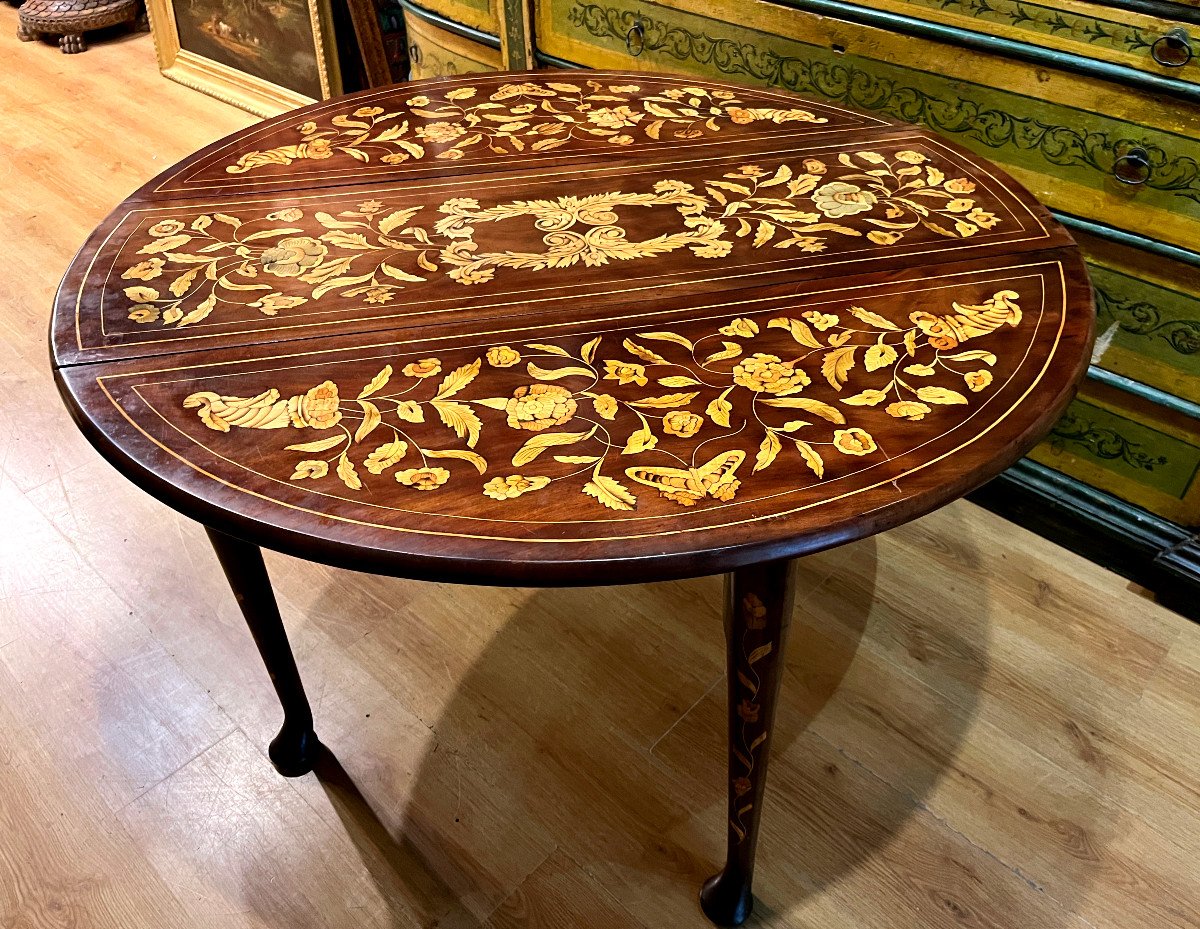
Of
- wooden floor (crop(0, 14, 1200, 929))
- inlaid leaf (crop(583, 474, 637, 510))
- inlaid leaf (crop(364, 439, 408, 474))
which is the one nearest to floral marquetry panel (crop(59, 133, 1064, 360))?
inlaid leaf (crop(364, 439, 408, 474))

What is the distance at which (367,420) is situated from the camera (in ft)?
3.15

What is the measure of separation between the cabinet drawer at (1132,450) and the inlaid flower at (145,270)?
1.47m

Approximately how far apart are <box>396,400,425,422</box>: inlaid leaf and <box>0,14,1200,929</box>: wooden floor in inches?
29.2

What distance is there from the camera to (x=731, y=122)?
154cm

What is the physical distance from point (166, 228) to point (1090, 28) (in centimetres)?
141

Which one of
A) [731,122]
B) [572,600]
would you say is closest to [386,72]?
[731,122]

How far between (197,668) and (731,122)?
131 centimetres

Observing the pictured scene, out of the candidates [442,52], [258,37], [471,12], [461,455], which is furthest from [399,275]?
[258,37]

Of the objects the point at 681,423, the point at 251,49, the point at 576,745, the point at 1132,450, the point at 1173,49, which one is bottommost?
the point at 576,745

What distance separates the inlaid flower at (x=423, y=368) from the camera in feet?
3.34

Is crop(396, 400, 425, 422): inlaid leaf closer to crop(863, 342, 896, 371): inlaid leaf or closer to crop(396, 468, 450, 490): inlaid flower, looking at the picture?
crop(396, 468, 450, 490): inlaid flower

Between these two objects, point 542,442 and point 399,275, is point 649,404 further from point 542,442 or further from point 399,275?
point 399,275

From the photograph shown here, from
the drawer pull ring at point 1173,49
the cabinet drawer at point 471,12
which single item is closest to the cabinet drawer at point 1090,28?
the drawer pull ring at point 1173,49

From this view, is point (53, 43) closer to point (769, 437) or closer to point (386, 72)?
point (386, 72)
